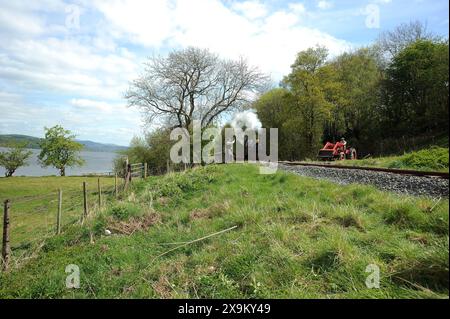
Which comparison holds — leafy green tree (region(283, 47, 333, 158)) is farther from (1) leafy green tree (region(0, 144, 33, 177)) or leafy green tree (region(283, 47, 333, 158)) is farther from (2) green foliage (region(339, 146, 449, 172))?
(1) leafy green tree (region(0, 144, 33, 177))

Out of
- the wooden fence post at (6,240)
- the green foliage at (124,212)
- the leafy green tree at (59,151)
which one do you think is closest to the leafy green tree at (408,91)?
the green foliage at (124,212)

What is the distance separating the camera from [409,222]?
4891 millimetres

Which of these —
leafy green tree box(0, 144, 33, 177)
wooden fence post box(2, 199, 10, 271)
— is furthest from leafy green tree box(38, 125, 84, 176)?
wooden fence post box(2, 199, 10, 271)

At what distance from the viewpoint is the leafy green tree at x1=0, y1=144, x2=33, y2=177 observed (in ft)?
189

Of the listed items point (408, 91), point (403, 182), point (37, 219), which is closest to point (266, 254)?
point (403, 182)

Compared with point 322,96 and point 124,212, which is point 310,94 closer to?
point 322,96

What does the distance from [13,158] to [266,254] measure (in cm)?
6815

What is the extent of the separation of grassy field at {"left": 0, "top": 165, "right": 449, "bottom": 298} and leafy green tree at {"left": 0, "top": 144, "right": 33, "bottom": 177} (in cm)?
6112

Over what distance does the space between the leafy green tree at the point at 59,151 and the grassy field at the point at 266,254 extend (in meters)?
62.9

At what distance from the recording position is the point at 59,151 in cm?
6494

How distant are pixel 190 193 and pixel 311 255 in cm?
824

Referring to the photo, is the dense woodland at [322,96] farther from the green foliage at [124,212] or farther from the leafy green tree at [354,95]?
the green foliage at [124,212]
